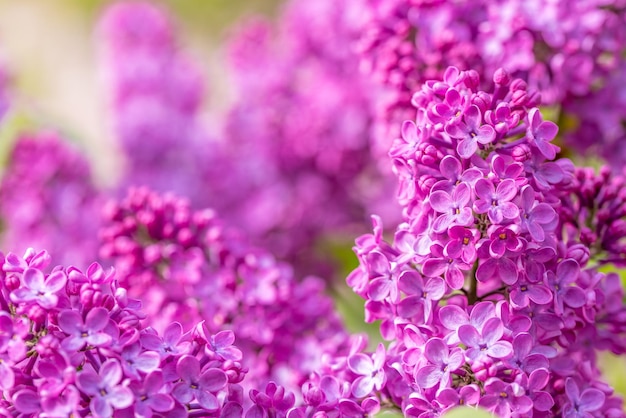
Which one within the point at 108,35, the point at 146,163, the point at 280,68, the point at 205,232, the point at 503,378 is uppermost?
the point at 108,35

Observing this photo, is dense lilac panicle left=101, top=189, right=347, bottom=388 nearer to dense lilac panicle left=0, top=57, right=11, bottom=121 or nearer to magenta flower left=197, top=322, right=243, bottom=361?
magenta flower left=197, top=322, right=243, bottom=361

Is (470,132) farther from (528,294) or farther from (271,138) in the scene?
(271,138)

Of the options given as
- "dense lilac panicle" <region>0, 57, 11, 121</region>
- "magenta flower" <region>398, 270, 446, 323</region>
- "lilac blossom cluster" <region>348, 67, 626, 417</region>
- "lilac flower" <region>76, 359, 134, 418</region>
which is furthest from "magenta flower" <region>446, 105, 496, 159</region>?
"dense lilac panicle" <region>0, 57, 11, 121</region>

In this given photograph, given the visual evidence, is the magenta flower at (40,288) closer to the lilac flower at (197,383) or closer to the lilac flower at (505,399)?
the lilac flower at (197,383)

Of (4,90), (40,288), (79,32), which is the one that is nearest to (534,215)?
(40,288)

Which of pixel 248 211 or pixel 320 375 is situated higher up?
pixel 248 211

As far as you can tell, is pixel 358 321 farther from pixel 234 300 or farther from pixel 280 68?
pixel 280 68

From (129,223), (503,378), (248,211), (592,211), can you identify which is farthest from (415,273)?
(248,211)
